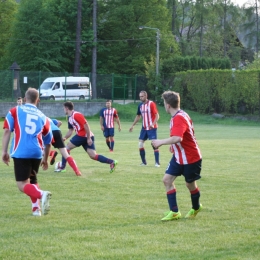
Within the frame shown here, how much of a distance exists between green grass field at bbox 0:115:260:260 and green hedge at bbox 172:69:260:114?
29352mm

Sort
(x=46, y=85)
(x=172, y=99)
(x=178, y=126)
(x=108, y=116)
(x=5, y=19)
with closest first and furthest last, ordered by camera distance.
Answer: (x=178, y=126) < (x=172, y=99) < (x=108, y=116) < (x=46, y=85) < (x=5, y=19)

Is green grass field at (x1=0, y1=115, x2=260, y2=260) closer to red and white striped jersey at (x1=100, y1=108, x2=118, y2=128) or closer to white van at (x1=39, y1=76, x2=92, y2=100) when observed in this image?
red and white striped jersey at (x1=100, y1=108, x2=118, y2=128)

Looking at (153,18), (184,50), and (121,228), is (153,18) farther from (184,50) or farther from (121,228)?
(121,228)

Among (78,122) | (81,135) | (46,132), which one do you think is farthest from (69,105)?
(46,132)

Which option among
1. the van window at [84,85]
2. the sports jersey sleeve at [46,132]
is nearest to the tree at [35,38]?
the van window at [84,85]

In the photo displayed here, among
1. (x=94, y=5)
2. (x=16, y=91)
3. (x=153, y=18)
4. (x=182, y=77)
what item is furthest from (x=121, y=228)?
(x=153, y=18)

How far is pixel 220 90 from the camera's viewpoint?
43.2m

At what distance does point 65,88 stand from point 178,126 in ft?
124

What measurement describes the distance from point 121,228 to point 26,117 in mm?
1862

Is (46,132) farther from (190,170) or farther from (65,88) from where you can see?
(65,88)

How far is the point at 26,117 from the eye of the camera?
751cm

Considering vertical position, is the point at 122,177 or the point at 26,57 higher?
the point at 26,57

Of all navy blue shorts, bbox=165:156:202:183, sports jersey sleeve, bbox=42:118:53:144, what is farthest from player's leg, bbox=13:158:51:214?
navy blue shorts, bbox=165:156:202:183

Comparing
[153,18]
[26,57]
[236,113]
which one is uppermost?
[153,18]
